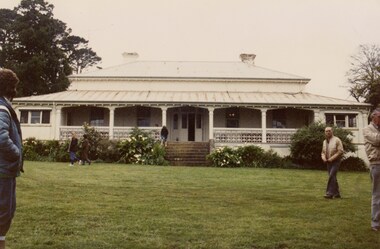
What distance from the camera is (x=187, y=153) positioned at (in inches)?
1030

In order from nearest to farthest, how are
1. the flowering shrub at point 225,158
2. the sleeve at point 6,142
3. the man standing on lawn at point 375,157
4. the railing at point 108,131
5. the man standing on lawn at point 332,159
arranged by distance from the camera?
1. the sleeve at point 6,142
2. the man standing on lawn at point 375,157
3. the man standing on lawn at point 332,159
4. the flowering shrub at point 225,158
5. the railing at point 108,131

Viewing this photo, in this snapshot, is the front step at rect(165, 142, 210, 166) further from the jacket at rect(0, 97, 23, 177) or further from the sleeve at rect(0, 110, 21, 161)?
the sleeve at rect(0, 110, 21, 161)

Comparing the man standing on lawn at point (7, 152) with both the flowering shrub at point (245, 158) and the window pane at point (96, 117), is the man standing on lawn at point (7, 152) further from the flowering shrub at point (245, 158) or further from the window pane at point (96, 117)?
the window pane at point (96, 117)

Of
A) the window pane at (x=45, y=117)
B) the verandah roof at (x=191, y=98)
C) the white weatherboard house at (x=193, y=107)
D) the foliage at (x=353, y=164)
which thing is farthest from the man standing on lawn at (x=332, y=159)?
the window pane at (x=45, y=117)

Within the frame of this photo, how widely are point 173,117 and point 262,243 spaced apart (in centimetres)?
2640

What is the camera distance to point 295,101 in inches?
1161

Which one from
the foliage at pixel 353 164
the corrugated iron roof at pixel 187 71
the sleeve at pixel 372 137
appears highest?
the corrugated iron roof at pixel 187 71

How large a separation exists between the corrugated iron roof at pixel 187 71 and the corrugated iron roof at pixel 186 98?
167 cm

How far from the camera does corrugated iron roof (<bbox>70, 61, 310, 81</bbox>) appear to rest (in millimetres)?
33500

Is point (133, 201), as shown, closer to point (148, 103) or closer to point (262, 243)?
point (262, 243)

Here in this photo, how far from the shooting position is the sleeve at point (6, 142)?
4.36 metres

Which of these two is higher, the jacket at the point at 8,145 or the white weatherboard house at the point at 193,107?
the white weatherboard house at the point at 193,107

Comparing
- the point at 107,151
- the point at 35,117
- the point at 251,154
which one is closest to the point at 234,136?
the point at 251,154

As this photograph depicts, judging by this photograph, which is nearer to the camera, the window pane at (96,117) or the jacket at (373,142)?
the jacket at (373,142)
